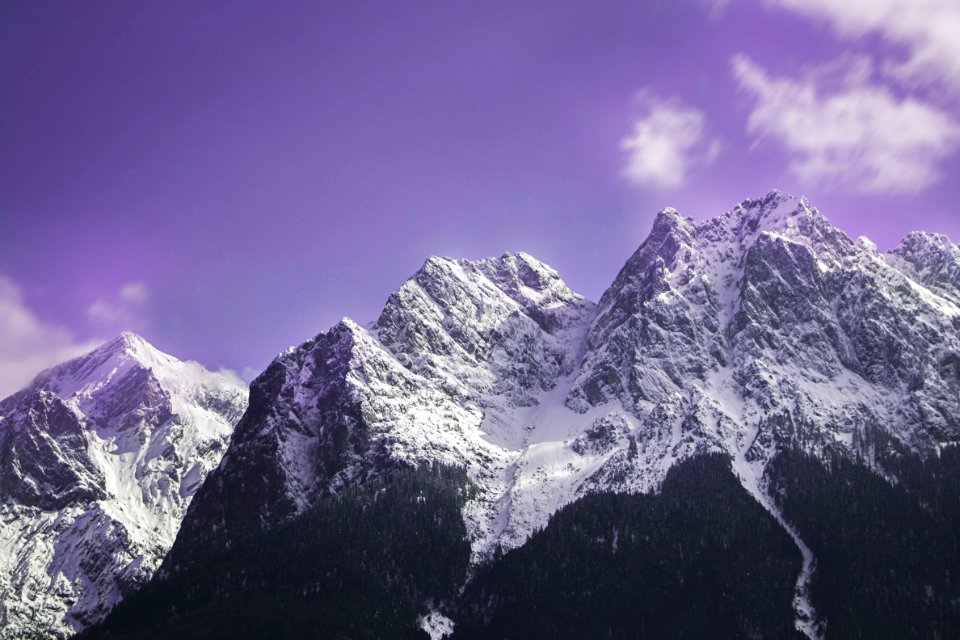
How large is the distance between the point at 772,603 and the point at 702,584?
15.2 metres

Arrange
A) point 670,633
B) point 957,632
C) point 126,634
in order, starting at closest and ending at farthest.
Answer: point 957,632, point 670,633, point 126,634

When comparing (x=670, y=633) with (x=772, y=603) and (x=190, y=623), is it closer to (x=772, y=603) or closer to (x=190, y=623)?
(x=772, y=603)

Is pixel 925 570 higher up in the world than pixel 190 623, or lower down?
higher up

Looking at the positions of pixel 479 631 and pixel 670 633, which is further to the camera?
pixel 479 631

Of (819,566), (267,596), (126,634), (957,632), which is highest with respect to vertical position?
(819,566)

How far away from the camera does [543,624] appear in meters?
192

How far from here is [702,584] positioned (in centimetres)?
19425

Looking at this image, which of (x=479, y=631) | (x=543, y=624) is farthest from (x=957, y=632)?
(x=479, y=631)

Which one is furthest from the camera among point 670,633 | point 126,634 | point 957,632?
point 126,634

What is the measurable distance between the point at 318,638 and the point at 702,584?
275 feet

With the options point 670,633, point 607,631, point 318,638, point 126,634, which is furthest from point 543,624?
point 126,634

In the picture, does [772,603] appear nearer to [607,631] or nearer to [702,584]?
[702,584]

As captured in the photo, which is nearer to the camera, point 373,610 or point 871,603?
point 871,603

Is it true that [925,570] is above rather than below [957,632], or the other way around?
above
